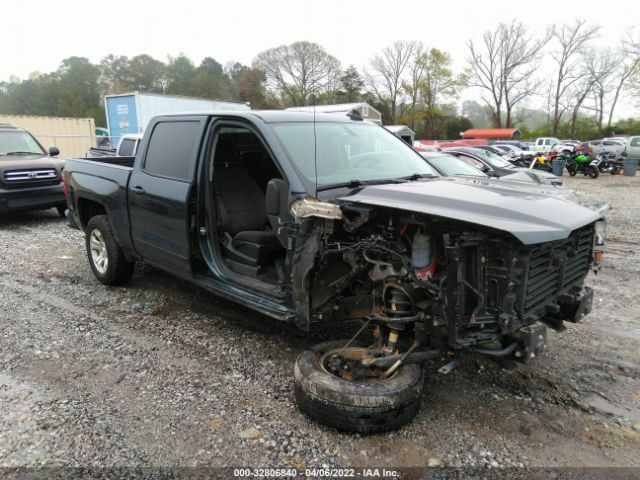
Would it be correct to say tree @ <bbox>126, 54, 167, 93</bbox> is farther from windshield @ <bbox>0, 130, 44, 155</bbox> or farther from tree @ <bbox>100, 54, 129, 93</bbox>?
windshield @ <bbox>0, 130, 44, 155</bbox>

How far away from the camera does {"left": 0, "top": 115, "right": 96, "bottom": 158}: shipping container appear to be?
25.8 metres

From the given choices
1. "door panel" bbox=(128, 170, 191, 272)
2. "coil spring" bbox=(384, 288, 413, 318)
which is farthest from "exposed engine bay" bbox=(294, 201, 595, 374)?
"door panel" bbox=(128, 170, 191, 272)

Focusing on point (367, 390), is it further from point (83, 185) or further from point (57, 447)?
point (83, 185)

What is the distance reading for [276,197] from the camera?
10.5 ft

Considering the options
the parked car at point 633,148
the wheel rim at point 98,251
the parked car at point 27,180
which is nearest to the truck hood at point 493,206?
the wheel rim at point 98,251

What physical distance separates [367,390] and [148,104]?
20.7 meters

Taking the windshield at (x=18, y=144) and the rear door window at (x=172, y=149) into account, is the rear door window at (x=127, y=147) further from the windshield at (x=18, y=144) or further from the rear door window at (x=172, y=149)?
the rear door window at (x=172, y=149)

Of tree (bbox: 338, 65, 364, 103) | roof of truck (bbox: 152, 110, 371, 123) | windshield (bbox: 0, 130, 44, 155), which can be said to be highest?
tree (bbox: 338, 65, 364, 103)

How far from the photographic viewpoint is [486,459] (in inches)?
105

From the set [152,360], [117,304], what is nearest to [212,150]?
[152,360]

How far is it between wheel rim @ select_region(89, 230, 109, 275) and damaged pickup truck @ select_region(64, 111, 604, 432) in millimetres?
1072

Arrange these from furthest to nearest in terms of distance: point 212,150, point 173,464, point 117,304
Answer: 1. point 117,304
2. point 212,150
3. point 173,464

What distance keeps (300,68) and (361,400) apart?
3.11m

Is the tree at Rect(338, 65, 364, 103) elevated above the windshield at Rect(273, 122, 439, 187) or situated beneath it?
elevated above
